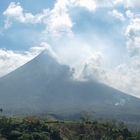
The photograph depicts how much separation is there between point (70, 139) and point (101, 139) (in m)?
6.91

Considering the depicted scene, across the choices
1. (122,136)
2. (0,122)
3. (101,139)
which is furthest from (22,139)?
(122,136)

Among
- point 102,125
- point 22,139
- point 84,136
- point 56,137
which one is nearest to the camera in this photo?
point 22,139

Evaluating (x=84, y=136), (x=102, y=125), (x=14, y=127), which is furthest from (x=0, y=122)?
(x=102, y=125)

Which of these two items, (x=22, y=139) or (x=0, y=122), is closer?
(x=22, y=139)

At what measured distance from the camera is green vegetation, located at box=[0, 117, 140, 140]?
304 ft

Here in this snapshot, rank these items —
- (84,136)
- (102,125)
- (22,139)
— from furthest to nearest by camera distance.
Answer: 1. (102,125)
2. (84,136)
3. (22,139)

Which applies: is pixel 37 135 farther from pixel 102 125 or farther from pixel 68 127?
pixel 102 125

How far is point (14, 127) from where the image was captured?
97.2 m

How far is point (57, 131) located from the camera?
97.1m

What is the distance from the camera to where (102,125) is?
112312mm

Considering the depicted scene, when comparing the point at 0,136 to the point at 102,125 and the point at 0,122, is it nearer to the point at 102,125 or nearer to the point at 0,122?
the point at 0,122

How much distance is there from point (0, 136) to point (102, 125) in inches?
1216

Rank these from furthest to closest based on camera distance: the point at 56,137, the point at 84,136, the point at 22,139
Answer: the point at 84,136 → the point at 56,137 → the point at 22,139

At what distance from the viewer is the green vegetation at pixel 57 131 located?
92756 millimetres
